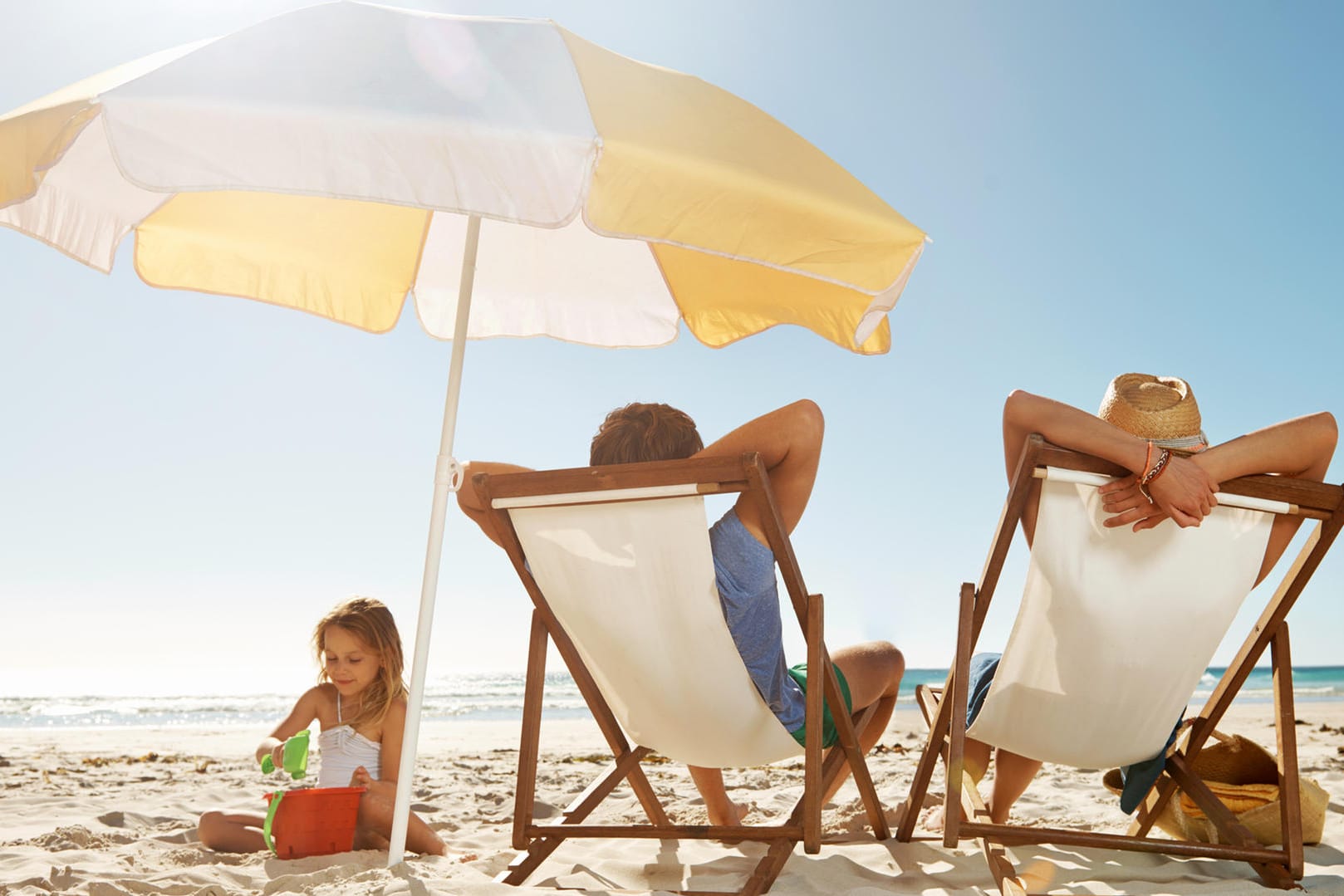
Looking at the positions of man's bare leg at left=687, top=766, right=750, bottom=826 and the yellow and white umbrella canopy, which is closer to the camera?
the yellow and white umbrella canopy

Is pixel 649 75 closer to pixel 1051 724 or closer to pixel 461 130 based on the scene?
pixel 461 130

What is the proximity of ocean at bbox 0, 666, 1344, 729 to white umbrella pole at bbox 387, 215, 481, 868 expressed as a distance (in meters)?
15.1

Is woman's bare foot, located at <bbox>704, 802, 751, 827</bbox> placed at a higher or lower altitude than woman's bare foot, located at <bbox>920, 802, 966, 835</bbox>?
lower

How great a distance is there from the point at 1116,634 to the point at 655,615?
46.1 inches

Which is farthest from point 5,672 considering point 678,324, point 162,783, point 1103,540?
point 1103,540

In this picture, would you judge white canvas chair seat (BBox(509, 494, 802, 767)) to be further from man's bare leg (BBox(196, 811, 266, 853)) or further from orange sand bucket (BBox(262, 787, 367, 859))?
man's bare leg (BBox(196, 811, 266, 853))

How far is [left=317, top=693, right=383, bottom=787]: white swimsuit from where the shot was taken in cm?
333

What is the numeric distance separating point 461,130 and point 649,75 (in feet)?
2.38

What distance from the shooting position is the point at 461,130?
75.9 inches

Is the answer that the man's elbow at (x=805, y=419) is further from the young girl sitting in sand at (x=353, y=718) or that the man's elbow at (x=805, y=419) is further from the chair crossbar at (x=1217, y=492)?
the young girl sitting in sand at (x=353, y=718)

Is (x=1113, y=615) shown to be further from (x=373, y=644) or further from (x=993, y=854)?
(x=373, y=644)

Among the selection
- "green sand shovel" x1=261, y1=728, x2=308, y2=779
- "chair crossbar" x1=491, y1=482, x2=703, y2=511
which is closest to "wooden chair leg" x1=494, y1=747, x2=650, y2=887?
"green sand shovel" x1=261, y1=728, x2=308, y2=779

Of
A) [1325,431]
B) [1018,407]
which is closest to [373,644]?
[1018,407]

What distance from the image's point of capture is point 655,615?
2.45 metres
